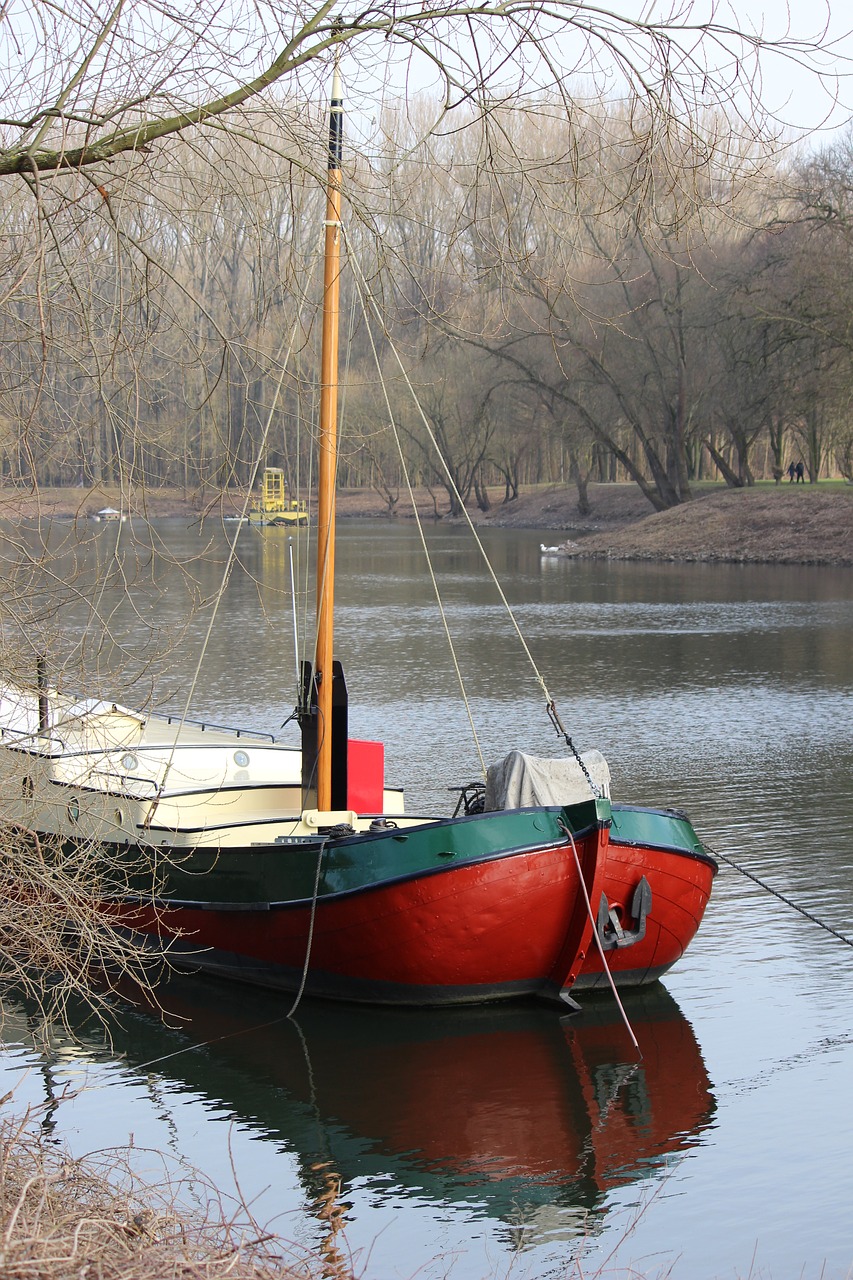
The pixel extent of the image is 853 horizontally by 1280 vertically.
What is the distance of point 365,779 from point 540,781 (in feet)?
6.12

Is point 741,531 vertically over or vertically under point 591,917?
over

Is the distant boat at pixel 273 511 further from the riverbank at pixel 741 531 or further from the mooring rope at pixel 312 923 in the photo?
the riverbank at pixel 741 531

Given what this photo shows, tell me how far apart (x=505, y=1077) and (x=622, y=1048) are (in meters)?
0.96

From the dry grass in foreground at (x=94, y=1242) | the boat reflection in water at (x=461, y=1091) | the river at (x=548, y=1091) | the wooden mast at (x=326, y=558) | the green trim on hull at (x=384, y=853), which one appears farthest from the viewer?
the wooden mast at (x=326, y=558)

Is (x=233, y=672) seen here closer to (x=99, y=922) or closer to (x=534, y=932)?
(x=534, y=932)

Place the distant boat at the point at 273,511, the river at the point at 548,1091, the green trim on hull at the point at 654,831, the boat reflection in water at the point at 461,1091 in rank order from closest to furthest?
1. the river at the point at 548,1091
2. the boat reflection in water at the point at 461,1091
3. the distant boat at the point at 273,511
4. the green trim on hull at the point at 654,831

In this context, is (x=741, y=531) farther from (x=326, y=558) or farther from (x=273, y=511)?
(x=326, y=558)

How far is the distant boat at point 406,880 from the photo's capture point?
31.4 feet

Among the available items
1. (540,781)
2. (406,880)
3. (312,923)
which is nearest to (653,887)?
(540,781)

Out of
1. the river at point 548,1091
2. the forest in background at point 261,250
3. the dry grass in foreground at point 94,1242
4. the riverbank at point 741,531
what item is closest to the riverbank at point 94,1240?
the dry grass in foreground at point 94,1242

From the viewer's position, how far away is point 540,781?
10.2 meters

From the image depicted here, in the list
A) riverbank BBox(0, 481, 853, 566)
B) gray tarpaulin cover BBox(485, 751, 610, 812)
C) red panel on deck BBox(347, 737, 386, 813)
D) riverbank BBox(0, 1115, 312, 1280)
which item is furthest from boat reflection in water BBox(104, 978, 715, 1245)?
riverbank BBox(0, 481, 853, 566)

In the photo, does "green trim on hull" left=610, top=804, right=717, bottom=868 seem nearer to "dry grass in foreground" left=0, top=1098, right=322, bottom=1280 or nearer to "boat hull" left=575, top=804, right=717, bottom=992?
"boat hull" left=575, top=804, right=717, bottom=992

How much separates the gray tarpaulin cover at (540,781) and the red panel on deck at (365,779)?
140 centimetres
